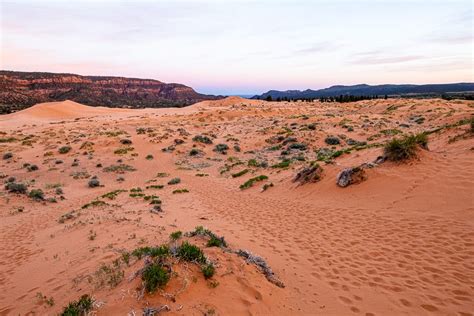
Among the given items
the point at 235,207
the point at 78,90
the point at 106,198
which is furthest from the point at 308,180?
the point at 78,90

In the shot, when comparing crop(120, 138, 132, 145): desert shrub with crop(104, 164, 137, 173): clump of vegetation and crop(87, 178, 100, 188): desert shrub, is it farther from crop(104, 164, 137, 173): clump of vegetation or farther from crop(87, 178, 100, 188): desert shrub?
crop(87, 178, 100, 188): desert shrub

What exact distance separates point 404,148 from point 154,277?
429 inches

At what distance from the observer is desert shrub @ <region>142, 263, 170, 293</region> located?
4639mm

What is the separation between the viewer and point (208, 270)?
510cm

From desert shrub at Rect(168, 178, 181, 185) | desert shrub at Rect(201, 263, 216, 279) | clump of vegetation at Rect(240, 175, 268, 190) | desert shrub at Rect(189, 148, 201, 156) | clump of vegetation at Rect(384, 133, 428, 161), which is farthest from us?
desert shrub at Rect(189, 148, 201, 156)

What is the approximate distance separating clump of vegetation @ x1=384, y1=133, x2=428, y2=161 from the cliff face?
247 feet

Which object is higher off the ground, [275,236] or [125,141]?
[125,141]

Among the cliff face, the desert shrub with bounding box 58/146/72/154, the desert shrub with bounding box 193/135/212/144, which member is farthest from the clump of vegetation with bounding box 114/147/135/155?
the cliff face

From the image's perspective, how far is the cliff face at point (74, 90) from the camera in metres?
85.2

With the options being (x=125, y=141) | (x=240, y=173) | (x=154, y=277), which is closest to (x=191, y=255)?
(x=154, y=277)

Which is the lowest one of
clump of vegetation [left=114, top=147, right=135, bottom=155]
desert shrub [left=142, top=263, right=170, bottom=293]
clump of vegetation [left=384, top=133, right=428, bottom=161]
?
desert shrub [left=142, top=263, right=170, bottom=293]

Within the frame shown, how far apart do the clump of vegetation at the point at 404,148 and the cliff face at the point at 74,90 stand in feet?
247

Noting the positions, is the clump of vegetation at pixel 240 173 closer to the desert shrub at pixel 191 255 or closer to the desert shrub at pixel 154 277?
the desert shrub at pixel 191 255

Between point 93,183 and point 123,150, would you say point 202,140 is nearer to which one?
point 123,150
